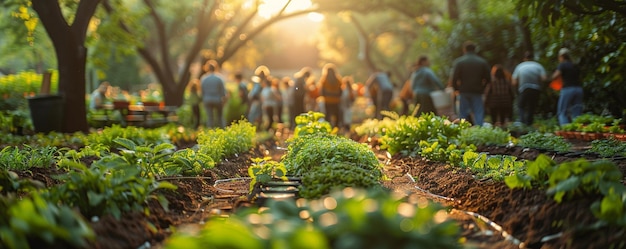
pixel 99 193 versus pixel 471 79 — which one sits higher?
pixel 471 79

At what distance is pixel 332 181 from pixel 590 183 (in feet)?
6.34

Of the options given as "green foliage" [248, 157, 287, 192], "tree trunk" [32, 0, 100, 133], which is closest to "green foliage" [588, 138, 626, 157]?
"green foliage" [248, 157, 287, 192]

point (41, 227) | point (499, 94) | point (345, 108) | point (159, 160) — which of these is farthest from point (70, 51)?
point (41, 227)

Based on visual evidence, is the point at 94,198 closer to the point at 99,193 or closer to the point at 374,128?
the point at 99,193

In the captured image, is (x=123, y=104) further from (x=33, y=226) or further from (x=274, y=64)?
(x=274, y=64)

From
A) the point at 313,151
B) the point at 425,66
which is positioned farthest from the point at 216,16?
the point at 313,151

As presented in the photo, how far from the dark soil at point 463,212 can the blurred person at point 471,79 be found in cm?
566

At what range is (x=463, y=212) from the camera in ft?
17.2

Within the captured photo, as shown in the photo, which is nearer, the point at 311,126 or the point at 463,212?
the point at 463,212

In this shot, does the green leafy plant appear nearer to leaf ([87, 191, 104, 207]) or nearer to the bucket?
leaf ([87, 191, 104, 207])

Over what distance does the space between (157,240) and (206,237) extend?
5.51 feet

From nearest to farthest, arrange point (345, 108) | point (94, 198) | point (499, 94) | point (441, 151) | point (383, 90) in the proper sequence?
1. point (94, 198)
2. point (441, 151)
3. point (499, 94)
4. point (345, 108)
5. point (383, 90)

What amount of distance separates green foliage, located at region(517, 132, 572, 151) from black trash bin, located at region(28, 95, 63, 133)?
8.42m

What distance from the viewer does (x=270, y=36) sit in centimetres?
5172
